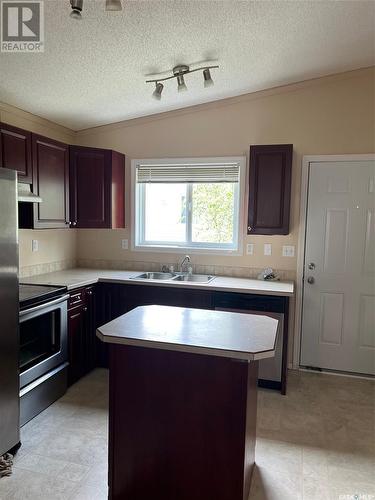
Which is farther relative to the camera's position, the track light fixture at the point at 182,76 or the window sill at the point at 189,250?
the window sill at the point at 189,250

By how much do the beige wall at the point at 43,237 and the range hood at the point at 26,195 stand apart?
1.93 ft

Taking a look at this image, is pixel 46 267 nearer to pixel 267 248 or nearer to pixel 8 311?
pixel 8 311

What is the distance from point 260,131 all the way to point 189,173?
83 cm

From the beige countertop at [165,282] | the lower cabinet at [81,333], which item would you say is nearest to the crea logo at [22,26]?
the beige countertop at [165,282]

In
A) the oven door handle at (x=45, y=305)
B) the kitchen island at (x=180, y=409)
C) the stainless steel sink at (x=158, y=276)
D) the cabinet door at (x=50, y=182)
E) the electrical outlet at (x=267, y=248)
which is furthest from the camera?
the stainless steel sink at (x=158, y=276)

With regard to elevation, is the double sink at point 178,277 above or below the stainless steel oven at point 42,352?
above

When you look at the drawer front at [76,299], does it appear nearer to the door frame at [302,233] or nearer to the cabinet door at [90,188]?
the cabinet door at [90,188]

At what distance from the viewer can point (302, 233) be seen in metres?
3.44

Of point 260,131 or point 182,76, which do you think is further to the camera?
point 260,131

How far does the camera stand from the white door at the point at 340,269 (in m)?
3.27

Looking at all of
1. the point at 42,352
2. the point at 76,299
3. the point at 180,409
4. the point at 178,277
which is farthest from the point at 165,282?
the point at 180,409

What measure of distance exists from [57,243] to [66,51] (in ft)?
6.58

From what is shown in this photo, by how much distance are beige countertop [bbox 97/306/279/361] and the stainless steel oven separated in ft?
2.85

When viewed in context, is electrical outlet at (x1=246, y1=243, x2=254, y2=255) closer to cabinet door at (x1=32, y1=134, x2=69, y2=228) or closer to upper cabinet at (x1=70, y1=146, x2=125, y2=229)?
upper cabinet at (x1=70, y1=146, x2=125, y2=229)
